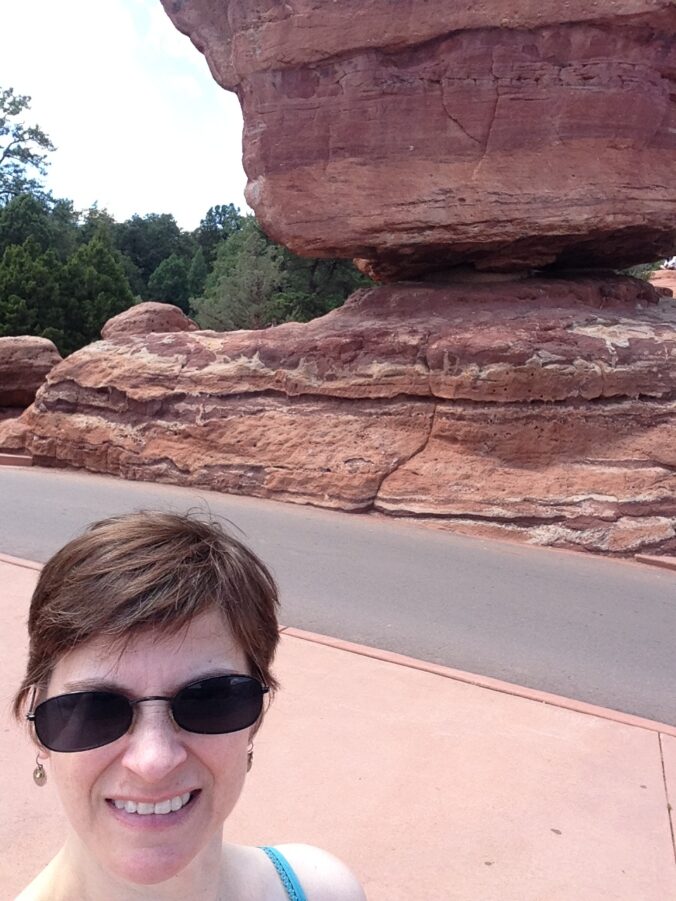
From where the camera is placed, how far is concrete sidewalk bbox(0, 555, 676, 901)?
2574mm

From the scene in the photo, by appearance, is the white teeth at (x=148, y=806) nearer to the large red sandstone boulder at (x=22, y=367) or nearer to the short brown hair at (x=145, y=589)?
the short brown hair at (x=145, y=589)

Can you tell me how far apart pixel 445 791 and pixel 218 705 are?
83.5 inches

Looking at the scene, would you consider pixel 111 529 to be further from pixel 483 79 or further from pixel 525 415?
pixel 483 79

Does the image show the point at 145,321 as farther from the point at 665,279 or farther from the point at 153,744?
the point at 153,744

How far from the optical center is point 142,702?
121cm

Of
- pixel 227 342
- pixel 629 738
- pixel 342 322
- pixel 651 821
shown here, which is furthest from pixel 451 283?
pixel 651 821

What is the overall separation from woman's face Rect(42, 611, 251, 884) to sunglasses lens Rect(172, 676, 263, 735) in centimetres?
2

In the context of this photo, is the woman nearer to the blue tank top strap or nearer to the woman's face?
the woman's face

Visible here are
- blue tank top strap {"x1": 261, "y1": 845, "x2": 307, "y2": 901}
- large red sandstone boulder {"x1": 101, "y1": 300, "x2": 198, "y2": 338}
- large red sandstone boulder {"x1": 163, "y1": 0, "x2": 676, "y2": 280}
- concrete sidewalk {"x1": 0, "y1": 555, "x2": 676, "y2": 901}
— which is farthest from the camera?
large red sandstone boulder {"x1": 101, "y1": 300, "x2": 198, "y2": 338}

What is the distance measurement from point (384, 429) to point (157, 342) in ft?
12.9

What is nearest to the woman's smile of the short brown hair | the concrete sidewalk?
the short brown hair

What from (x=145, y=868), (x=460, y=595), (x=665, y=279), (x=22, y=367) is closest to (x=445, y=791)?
(x=145, y=868)

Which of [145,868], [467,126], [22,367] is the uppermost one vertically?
[467,126]

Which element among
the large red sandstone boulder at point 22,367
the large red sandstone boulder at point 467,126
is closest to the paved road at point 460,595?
the large red sandstone boulder at point 467,126
